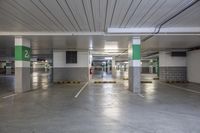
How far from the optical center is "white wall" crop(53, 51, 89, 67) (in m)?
16.4

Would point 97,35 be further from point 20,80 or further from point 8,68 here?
point 8,68

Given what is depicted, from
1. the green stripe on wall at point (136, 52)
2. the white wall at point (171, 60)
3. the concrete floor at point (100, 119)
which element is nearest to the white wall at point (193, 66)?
the white wall at point (171, 60)

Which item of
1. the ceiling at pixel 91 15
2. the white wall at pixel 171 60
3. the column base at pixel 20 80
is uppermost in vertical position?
the ceiling at pixel 91 15

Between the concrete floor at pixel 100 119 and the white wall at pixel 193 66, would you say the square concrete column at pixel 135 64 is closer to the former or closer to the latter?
the concrete floor at pixel 100 119

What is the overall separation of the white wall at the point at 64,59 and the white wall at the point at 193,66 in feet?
26.0

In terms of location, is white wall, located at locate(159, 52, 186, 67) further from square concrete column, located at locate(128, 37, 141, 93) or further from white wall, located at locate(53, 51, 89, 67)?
square concrete column, located at locate(128, 37, 141, 93)

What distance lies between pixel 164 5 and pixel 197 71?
34.0ft

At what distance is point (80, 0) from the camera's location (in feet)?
16.7

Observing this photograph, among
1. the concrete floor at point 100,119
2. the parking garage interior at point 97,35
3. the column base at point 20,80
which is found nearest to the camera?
the concrete floor at point 100,119

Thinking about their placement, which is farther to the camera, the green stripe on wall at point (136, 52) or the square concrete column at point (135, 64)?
the green stripe on wall at point (136, 52)

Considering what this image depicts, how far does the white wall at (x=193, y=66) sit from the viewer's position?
14180 millimetres

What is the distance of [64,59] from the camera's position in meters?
16.5

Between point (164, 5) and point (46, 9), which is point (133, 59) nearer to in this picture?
point (164, 5)

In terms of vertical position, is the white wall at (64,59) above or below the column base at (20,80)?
above
